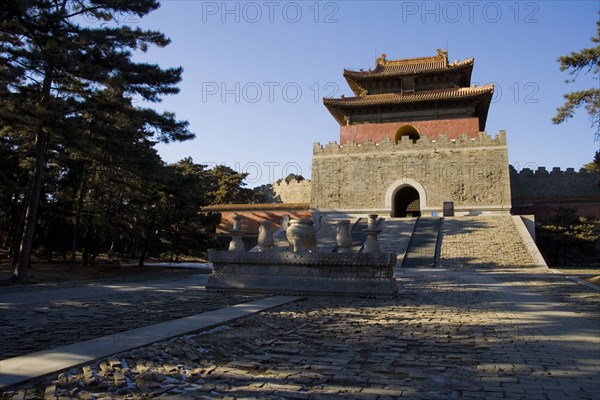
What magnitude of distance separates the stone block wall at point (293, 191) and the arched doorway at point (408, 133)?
1008cm

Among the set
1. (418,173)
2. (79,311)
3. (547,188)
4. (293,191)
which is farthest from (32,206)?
(547,188)

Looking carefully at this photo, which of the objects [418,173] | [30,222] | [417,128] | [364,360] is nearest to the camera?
[364,360]

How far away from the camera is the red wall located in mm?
28422

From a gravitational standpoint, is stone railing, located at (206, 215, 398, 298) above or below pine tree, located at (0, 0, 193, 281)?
below

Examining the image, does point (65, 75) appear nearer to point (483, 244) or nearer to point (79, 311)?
point (79, 311)

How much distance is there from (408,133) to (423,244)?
1287 cm

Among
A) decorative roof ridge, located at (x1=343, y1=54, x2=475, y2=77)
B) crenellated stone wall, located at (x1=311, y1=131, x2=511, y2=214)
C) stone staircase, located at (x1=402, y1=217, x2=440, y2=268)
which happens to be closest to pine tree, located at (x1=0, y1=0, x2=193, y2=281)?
stone staircase, located at (x1=402, y1=217, x2=440, y2=268)

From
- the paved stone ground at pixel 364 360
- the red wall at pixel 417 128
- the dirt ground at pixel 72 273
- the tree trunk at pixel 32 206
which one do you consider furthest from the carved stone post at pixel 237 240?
the red wall at pixel 417 128

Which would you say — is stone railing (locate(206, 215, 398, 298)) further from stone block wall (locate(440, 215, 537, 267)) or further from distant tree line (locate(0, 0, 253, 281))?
stone block wall (locate(440, 215, 537, 267))

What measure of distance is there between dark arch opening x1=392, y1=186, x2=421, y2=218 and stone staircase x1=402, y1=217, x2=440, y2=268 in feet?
17.9

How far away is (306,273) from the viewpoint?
28.7 feet

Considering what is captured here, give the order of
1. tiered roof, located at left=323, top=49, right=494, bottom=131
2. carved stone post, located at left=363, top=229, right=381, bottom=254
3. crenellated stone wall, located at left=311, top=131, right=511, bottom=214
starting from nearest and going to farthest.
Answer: carved stone post, located at left=363, top=229, right=381, bottom=254
crenellated stone wall, located at left=311, top=131, right=511, bottom=214
tiered roof, located at left=323, top=49, right=494, bottom=131

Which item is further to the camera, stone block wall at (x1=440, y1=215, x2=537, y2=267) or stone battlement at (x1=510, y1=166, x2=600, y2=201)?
stone battlement at (x1=510, y1=166, x2=600, y2=201)

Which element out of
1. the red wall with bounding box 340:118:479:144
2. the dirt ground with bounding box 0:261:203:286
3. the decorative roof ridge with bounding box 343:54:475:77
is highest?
the decorative roof ridge with bounding box 343:54:475:77
